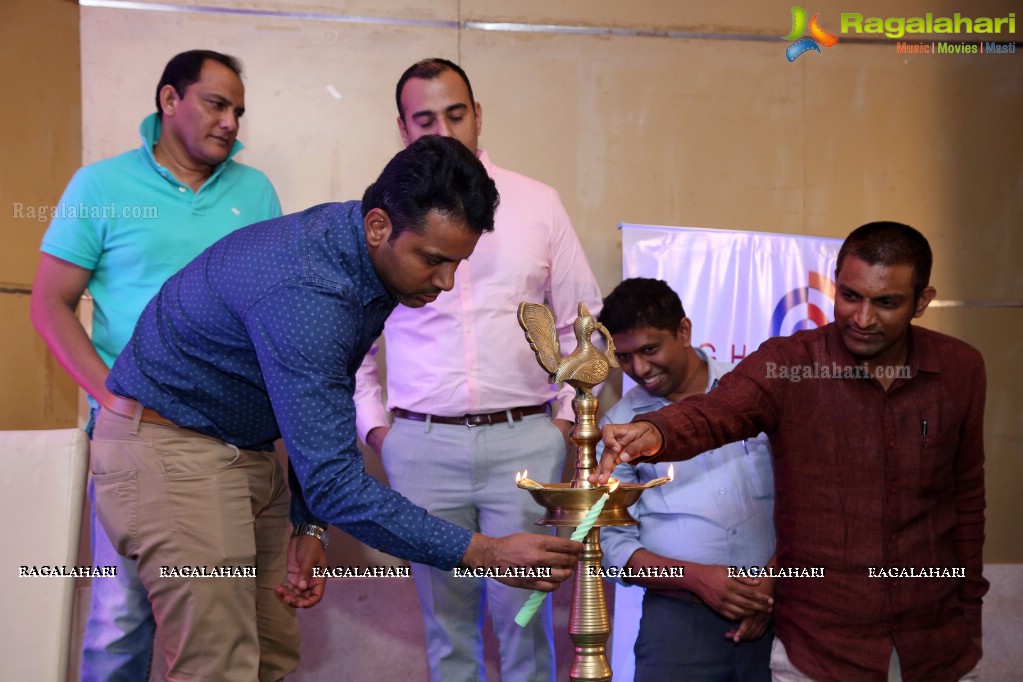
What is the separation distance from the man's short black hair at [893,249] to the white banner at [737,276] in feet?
4.87

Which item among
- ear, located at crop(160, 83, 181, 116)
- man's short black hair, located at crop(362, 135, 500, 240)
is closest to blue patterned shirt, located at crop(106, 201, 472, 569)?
man's short black hair, located at crop(362, 135, 500, 240)

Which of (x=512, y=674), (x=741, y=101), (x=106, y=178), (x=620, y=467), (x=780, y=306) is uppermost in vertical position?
(x=741, y=101)

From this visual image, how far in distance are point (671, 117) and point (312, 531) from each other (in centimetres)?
261

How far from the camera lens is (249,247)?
2.32 metres

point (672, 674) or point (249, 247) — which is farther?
point (672, 674)

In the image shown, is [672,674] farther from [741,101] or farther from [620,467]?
[741,101]

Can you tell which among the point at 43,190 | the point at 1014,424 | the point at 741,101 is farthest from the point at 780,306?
the point at 43,190

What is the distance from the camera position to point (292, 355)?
6.99ft

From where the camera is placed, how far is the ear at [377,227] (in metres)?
2.19

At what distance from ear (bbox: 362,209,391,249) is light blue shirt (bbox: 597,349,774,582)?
3.54 ft

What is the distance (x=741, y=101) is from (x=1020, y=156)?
4.14 feet

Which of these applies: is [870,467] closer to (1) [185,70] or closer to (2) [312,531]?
(2) [312,531]

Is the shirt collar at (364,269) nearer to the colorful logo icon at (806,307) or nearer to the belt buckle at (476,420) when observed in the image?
the belt buckle at (476,420)

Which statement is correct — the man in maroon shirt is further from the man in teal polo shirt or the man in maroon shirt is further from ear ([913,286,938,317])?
the man in teal polo shirt
